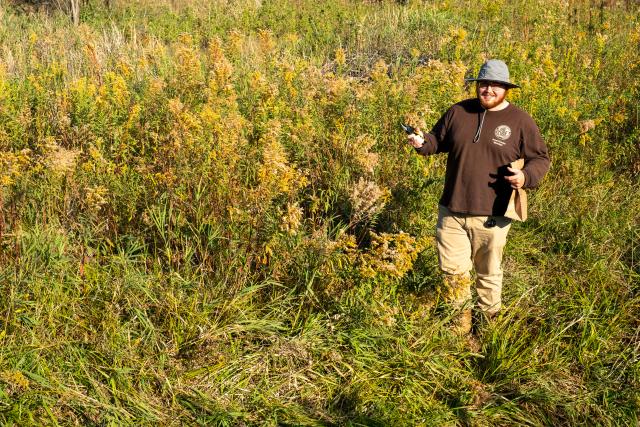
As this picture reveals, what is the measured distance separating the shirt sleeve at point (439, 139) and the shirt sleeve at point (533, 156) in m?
0.45

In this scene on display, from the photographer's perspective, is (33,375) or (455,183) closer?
(33,375)

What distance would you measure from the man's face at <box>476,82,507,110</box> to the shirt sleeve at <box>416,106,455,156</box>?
0.76 feet

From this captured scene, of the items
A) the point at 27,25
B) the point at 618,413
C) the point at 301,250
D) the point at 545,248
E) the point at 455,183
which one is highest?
the point at 27,25

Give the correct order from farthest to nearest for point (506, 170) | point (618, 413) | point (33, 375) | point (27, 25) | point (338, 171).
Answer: point (27, 25), point (338, 171), point (506, 170), point (618, 413), point (33, 375)

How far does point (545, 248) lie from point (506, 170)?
4.39 feet

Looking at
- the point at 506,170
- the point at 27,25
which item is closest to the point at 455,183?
the point at 506,170

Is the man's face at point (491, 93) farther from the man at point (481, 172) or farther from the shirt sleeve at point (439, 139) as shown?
the shirt sleeve at point (439, 139)

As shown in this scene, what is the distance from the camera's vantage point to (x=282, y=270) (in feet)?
12.6

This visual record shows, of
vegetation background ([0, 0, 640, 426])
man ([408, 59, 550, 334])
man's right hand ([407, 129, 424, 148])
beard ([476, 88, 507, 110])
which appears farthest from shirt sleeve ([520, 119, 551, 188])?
vegetation background ([0, 0, 640, 426])

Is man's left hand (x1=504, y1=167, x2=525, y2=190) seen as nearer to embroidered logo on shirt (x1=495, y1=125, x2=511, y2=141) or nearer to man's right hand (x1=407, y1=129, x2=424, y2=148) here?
embroidered logo on shirt (x1=495, y1=125, x2=511, y2=141)

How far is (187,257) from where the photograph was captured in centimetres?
374

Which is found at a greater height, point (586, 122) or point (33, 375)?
point (586, 122)

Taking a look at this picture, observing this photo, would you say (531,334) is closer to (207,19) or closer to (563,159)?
(563,159)

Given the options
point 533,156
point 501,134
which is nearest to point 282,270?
point 501,134
